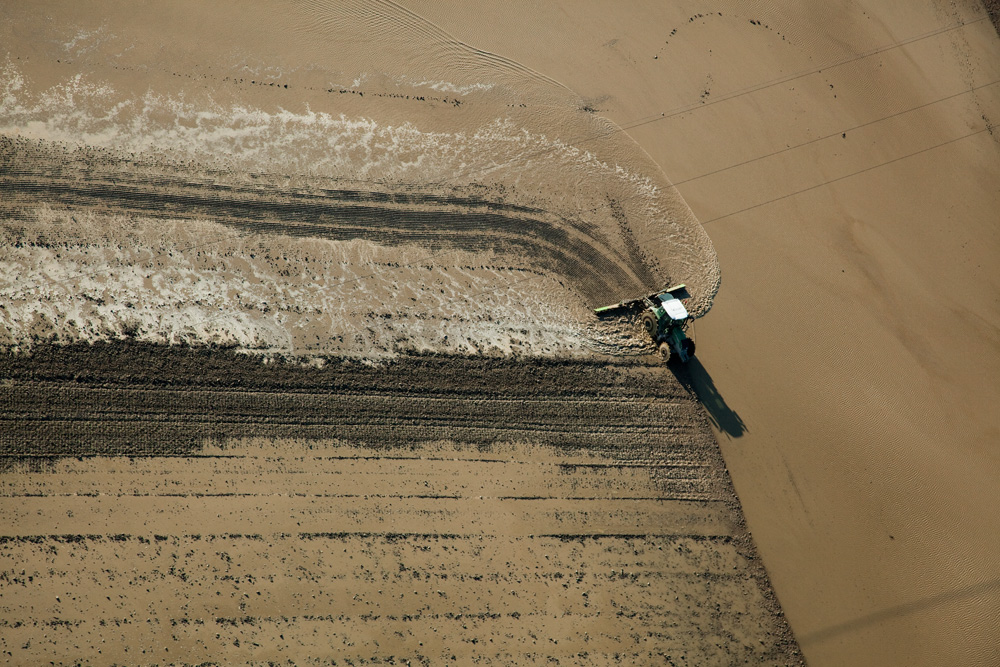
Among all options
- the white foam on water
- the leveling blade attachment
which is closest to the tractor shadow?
the leveling blade attachment

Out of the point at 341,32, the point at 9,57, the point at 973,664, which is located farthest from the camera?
the point at 341,32

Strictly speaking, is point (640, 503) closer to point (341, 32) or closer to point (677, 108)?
point (677, 108)

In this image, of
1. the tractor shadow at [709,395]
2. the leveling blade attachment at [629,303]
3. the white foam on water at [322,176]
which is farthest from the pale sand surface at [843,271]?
the white foam on water at [322,176]

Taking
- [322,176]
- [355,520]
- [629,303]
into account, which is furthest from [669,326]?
[322,176]

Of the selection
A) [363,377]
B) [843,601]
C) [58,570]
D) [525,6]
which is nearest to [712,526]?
[843,601]

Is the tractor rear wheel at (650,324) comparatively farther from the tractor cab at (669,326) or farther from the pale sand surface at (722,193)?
the pale sand surface at (722,193)

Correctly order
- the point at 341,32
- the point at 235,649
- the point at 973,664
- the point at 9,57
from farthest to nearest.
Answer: the point at 341,32 < the point at 9,57 < the point at 973,664 < the point at 235,649
